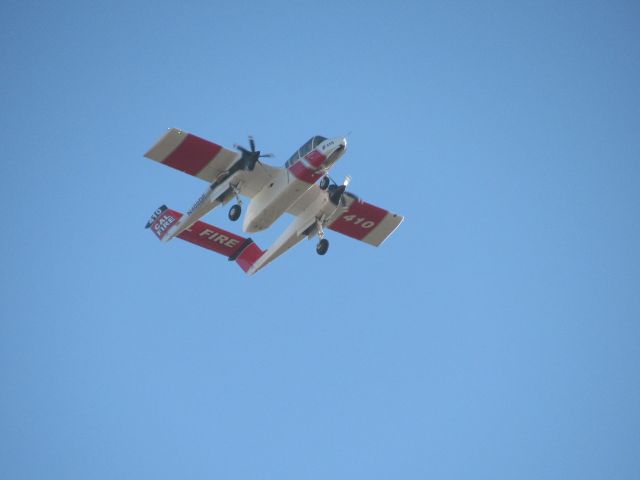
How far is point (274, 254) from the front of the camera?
129 ft

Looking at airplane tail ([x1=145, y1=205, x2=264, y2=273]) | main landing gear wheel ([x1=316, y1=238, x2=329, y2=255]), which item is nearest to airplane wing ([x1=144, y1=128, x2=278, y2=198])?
airplane tail ([x1=145, y1=205, x2=264, y2=273])

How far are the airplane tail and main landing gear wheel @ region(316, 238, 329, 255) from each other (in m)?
3.03

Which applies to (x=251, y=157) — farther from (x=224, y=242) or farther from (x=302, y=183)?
(x=224, y=242)

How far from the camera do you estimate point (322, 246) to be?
38188 millimetres

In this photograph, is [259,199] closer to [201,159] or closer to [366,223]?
[201,159]

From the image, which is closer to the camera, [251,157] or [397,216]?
[251,157]

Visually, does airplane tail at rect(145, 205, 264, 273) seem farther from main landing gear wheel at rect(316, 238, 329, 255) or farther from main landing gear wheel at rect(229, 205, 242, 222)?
main landing gear wheel at rect(316, 238, 329, 255)

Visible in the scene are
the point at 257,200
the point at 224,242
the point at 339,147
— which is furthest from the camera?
the point at 224,242

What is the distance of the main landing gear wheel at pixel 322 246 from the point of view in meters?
38.1

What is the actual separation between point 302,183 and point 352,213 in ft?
14.1

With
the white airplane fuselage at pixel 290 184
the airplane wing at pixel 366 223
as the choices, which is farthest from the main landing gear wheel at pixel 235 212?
the airplane wing at pixel 366 223

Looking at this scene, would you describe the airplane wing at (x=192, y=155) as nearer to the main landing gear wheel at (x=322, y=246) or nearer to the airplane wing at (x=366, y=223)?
the main landing gear wheel at (x=322, y=246)

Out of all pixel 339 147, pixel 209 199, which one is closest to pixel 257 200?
pixel 209 199

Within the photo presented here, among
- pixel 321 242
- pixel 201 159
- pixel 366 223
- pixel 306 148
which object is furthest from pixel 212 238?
pixel 306 148
